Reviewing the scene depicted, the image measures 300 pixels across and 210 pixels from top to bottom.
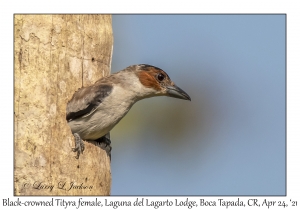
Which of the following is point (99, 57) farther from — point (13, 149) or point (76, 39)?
point (13, 149)

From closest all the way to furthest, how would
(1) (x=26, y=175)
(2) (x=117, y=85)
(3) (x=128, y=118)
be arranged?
(1) (x=26, y=175)
(2) (x=117, y=85)
(3) (x=128, y=118)

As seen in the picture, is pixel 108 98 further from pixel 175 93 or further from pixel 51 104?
pixel 175 93

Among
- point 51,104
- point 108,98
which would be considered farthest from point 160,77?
point 51,104

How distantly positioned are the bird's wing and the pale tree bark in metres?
0.09

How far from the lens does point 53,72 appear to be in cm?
890

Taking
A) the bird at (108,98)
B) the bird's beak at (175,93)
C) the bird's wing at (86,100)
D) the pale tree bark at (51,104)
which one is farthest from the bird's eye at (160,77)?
the pale tree bark at (51,104)

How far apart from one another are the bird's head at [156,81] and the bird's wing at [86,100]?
0.65m

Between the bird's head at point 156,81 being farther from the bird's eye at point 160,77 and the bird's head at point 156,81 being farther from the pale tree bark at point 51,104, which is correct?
the pale tree bark at point 51,104

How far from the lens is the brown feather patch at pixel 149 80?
985cm

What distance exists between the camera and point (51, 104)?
346 inches

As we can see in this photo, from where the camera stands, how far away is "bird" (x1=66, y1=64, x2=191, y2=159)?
30.0 feet

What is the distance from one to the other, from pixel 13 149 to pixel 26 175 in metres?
0.33
